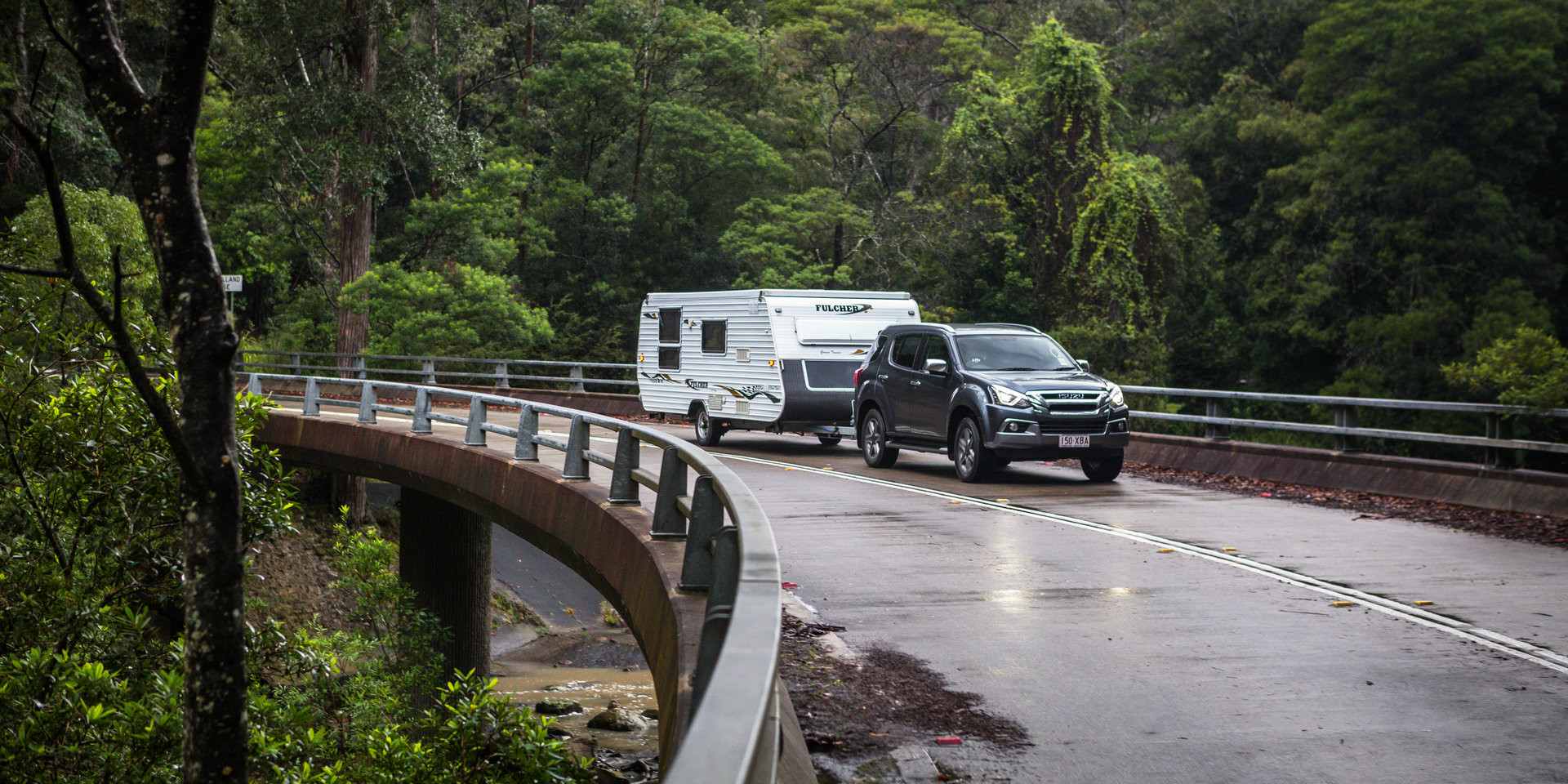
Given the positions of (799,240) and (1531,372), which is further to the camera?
(799,240)

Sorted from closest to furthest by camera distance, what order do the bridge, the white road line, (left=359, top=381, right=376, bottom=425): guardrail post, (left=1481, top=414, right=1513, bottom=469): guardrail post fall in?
1. the bridge
2. the white road line
3. (left=1481, top=414, right=1513, bottom=469): guardrail post
4. (left=359, top=381, right=376, bottom=425): guardrail post

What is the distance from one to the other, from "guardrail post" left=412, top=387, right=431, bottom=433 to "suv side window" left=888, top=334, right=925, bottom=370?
6555 millimetres

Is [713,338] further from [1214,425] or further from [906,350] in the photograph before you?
[1214,425]

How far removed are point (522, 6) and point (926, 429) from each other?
3461 cm

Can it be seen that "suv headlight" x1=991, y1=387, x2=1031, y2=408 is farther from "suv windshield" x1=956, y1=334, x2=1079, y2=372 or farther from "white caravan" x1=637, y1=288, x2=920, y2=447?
"white caravan" x1=637, y1=288, x2=920, y2=447

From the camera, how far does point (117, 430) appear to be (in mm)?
10273

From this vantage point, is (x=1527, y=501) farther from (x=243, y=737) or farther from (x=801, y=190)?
(x=801, y=190)

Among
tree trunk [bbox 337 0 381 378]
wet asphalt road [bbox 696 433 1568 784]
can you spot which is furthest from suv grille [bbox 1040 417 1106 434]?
tree trunk [bbox 337 0 381 378]

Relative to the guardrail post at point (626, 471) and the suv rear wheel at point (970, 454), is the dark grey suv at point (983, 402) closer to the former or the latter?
the suv rear wheel at point (970, 454)

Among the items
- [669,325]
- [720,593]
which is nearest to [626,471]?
[720,593]

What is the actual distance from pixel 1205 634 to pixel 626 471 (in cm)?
423

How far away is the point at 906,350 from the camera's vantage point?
19.3m

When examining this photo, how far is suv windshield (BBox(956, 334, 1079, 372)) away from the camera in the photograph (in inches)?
702

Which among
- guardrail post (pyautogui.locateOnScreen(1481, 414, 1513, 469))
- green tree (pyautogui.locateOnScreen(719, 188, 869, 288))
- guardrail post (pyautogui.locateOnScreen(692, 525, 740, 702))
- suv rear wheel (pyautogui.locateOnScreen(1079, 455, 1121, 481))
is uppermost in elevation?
green tree (pyautogui.locateOnScreen(719, 188, 869, 288))
